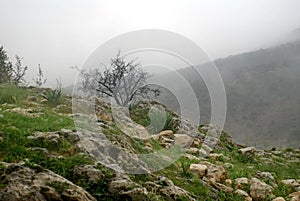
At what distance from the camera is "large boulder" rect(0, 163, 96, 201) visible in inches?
164

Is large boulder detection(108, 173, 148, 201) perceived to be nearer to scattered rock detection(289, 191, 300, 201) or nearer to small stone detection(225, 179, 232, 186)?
small stone detection(225, 179, 232, 186)

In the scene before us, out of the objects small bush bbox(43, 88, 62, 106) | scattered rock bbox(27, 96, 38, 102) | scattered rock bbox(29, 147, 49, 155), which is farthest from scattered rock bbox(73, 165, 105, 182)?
scattered rock bbox(27, 96, 38, 102)

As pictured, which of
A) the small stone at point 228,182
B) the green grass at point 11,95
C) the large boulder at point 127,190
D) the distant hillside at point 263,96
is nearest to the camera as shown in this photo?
the large boulder at point 127,190

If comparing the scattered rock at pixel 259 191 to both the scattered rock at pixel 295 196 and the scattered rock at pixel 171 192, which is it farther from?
the scattered rock at pixel 171 192

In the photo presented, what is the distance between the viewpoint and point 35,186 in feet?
14.2

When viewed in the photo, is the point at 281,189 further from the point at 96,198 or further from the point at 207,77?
the point at 96,198

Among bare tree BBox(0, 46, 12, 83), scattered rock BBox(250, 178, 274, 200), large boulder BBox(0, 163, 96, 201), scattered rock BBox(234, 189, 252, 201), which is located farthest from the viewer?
bare tree BBox(0, 46, 12, 83)

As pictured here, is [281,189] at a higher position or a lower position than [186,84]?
lower

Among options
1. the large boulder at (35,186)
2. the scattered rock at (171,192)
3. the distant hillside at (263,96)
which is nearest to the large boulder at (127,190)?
the large boulder at (35,186)

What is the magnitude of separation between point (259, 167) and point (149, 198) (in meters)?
7.18

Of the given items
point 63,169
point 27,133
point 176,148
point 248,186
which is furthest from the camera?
point 176,148

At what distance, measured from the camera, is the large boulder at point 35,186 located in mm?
4164

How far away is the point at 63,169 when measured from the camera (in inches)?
205

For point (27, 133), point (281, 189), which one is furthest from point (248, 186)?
point (27, 133)
